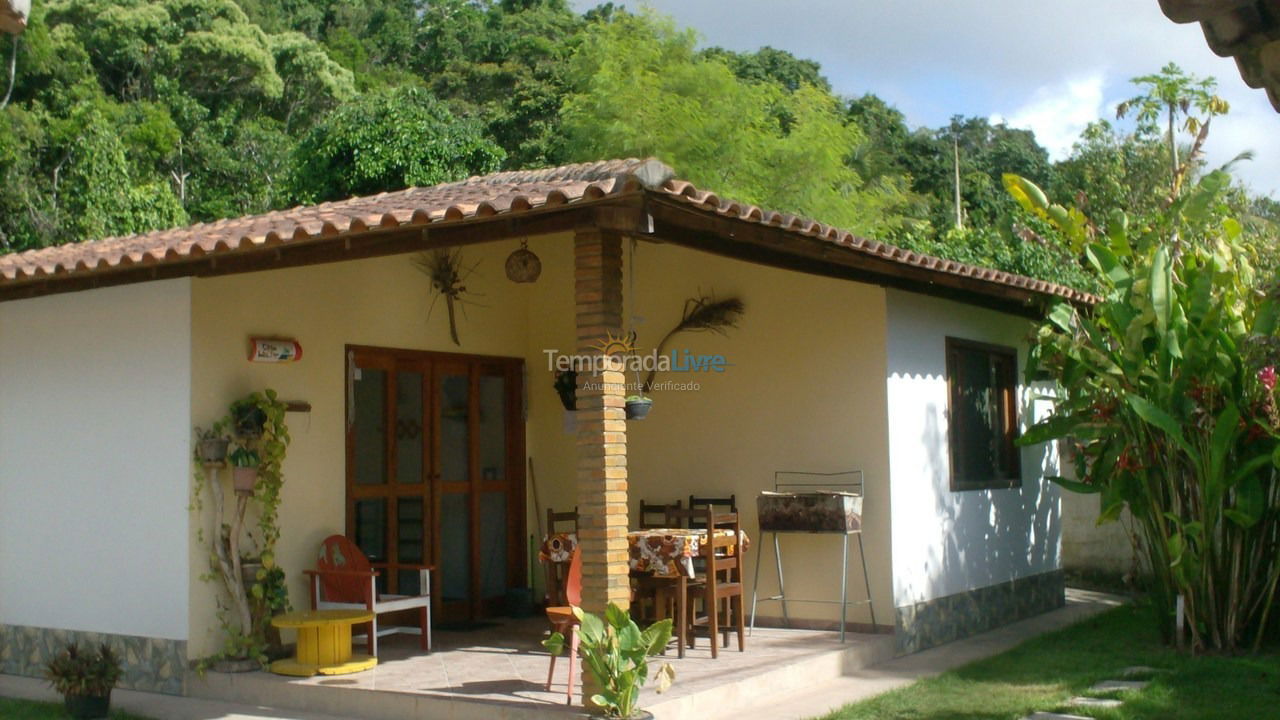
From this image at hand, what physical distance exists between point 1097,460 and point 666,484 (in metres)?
3.45

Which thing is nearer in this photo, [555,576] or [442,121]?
[555,576]

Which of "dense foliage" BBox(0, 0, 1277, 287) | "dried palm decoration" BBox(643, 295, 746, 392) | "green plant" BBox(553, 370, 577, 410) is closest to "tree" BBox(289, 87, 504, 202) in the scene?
"dense foliage" BBox(0, 0, 1277, 287)

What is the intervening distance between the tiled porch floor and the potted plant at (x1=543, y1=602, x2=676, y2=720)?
45cm

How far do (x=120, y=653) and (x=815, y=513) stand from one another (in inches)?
193

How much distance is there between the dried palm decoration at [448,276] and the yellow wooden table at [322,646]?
2.96 meters

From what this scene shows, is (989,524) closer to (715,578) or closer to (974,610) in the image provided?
(974,610)

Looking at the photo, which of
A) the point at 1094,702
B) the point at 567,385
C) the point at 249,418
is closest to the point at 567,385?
the point at 567,385

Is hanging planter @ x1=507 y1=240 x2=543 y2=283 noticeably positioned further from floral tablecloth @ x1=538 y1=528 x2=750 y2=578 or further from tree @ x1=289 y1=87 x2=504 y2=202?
tree @ x1=289 y1=87 x2=504 y2=202

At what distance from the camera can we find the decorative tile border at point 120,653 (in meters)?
7.59

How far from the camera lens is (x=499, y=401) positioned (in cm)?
1045

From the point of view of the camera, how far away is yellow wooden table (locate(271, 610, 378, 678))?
7379 mm

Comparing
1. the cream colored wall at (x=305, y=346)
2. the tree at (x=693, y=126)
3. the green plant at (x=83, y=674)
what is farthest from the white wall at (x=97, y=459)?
the tree at (x=693, y=126)

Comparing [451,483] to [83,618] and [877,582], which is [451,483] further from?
[877,582]

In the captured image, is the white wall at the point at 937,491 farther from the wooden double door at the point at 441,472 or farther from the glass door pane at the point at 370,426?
the glass door pane at the point at 370,426
